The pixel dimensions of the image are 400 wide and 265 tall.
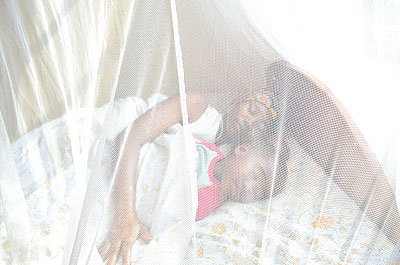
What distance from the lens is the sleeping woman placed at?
93 cm

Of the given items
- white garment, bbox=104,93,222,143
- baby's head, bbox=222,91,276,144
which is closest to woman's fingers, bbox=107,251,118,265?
white garment, bbox=104,93,222,143

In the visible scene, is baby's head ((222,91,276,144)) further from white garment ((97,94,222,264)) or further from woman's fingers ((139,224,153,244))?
woman's fingers ((139,224,153,244))

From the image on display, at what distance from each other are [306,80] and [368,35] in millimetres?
194

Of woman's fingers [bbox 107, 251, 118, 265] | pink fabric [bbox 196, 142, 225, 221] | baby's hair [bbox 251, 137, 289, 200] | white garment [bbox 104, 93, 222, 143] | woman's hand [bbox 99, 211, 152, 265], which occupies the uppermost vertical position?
white garment [bbox 104, 93, 222, 143]

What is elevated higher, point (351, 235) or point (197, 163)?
point (197, 163)

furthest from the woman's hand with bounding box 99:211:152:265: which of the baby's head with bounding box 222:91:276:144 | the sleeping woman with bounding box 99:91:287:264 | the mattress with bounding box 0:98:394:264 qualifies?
the baby's head with bounding box 222:91:276:144

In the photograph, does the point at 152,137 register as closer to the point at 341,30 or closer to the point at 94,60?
the point at 94,60

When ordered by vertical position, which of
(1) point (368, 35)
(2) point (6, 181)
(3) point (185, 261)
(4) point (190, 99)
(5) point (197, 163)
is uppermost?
(1) point (368, 35)

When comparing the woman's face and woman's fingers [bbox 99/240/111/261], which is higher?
the woman's face

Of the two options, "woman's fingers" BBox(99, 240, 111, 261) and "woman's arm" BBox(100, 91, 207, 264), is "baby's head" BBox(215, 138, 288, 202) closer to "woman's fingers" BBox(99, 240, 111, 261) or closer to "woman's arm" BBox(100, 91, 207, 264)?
"woman's arm" BBox(100, 91, 207, 264)

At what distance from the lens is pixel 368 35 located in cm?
90

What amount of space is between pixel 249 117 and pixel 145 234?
1.33ft

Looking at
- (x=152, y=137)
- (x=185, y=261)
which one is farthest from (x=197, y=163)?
(x=185, y=261)

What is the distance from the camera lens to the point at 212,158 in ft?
3.18
